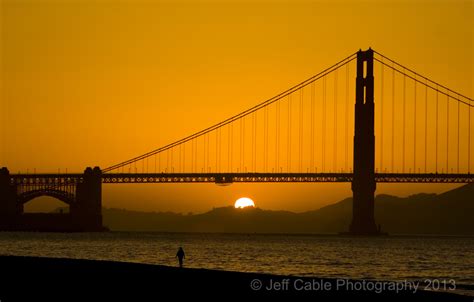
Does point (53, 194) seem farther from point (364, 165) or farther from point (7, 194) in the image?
point (364, 165)

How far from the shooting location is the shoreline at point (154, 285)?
26562mm

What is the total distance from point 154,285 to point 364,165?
76935 millimetres

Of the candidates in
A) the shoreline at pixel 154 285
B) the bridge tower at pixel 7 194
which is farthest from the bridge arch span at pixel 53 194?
the shoreline at pixel 154 285

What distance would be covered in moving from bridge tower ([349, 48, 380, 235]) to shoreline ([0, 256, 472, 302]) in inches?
2781

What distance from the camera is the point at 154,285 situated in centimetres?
2894

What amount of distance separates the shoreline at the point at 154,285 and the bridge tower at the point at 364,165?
7065cm

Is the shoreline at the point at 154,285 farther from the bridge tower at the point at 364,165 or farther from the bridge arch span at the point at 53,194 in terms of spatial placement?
the bridge arch span at the point at 53,194

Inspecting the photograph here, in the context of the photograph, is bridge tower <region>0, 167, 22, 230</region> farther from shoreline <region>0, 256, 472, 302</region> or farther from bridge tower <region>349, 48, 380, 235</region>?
shoreline <region>0, 256, 472, 302</region>

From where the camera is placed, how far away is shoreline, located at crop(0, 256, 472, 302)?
87.1 ft

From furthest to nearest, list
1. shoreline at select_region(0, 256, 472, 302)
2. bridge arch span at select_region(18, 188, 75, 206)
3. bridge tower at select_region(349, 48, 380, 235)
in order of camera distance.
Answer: bridge arch span at select_region(18, 188, 75, 206) → bridge tower at select_region(349, 48, 380, 235) → shoreline at select_region(0, 256, 472, 302)

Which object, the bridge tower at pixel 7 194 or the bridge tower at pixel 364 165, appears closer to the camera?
the bridge tower at pixel 364 165

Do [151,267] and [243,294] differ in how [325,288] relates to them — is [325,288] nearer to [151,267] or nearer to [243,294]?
[243,294]

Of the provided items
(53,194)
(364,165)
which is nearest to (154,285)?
(364,165)

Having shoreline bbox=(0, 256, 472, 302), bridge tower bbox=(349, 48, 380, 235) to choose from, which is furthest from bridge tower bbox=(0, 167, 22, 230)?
shoreline bbox=(0, 256, 472, 302)
